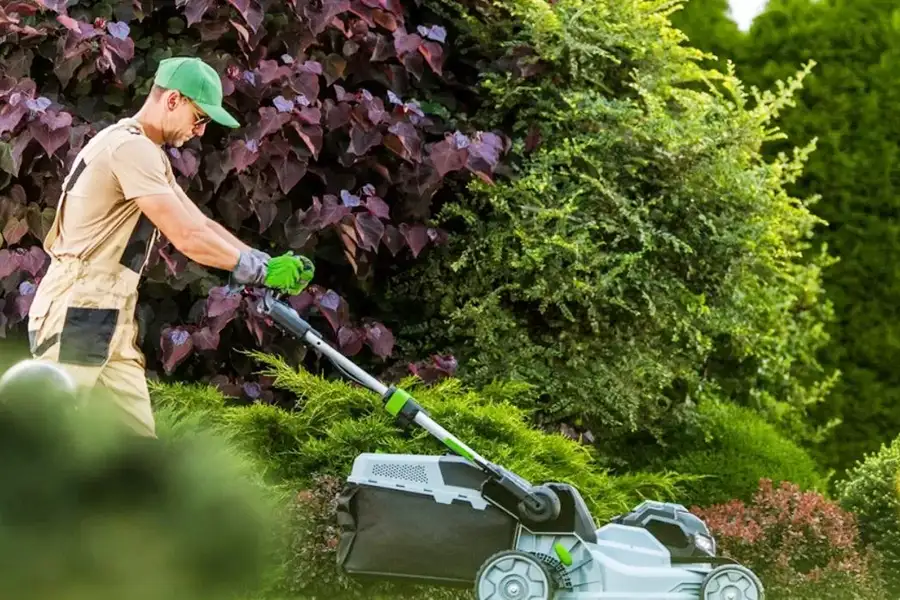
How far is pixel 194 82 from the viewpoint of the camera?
123 inches

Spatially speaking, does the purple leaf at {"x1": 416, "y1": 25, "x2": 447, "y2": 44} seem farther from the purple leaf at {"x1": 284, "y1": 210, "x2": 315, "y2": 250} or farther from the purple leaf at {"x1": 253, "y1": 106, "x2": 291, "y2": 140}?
the purple leaf at {"x1": 284, "y1": 210, "x2": 315, "y2": 250}

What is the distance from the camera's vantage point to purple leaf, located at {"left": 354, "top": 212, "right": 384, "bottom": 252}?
15.7 ft

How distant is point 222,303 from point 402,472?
1422 mm

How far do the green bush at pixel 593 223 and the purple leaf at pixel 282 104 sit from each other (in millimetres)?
910

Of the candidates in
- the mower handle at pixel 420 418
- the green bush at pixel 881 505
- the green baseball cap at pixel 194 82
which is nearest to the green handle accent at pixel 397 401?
the mower handle at pixel 420 418

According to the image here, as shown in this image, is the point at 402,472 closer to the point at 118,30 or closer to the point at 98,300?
the point at 98,300

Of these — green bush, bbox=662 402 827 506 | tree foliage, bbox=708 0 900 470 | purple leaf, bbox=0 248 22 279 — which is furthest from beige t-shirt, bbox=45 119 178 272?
tree foliage, bbox=708 0 900 470

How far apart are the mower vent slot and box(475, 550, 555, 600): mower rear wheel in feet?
1.07

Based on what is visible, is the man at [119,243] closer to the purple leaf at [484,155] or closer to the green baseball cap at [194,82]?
the green baseball cap at [194,82]

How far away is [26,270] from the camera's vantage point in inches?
186

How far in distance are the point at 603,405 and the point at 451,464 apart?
188 cm

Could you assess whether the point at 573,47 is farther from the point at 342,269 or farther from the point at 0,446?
the point at 0,446

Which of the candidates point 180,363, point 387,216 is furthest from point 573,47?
point 180,363

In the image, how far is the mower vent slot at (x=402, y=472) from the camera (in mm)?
3465
